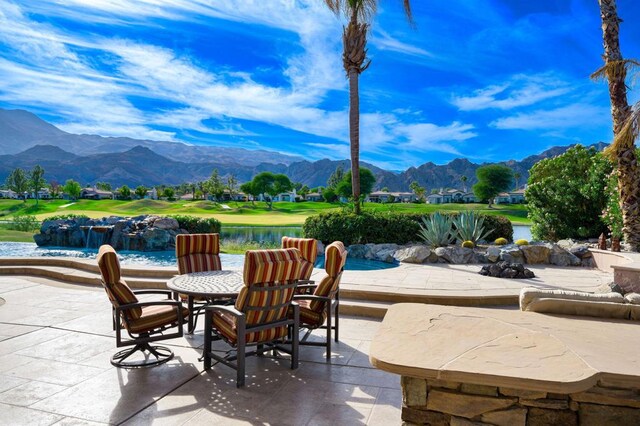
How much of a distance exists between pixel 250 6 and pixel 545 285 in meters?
11.5

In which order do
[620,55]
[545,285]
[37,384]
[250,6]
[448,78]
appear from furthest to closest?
[448,78] → [250,6] → [620,55] → [545,285] → [37,384]

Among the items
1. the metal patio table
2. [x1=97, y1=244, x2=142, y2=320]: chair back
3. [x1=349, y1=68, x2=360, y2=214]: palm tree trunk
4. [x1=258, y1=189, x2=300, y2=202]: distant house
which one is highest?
[x1=349, y1=68, x2=360, y2=214]: palm tree trunk

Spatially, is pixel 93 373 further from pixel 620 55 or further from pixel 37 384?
pixel 620 55

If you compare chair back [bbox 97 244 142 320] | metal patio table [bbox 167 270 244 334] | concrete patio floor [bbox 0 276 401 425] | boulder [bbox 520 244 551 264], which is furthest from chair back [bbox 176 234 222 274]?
boulder [bbox 520 244 551 264]

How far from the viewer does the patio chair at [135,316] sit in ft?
11.6

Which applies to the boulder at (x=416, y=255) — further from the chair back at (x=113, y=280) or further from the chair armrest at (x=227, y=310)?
the chair back at (x=113, y=280)

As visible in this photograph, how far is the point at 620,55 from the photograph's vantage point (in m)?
9.38

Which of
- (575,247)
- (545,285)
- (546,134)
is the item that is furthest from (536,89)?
(545,285)

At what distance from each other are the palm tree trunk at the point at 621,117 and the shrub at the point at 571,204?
8.36 ft

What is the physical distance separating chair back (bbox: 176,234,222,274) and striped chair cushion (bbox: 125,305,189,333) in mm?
1294

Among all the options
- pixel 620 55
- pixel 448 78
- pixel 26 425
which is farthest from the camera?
pixel 448 78

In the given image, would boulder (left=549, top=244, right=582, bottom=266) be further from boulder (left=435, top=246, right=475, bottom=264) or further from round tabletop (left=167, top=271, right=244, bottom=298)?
round tabletop (left=167, top=271, right=244, bottom=298)

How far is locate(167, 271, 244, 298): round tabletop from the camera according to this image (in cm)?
377

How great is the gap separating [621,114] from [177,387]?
36.0 feet
